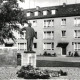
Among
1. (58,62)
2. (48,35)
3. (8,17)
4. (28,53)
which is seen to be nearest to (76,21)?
(48,35)

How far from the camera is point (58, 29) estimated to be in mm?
50969

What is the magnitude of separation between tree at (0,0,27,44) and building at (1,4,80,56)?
55.9 ft

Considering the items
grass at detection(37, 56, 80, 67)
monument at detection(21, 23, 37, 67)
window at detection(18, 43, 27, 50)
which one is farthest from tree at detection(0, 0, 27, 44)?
window at detection(18, 43, 27, 50)

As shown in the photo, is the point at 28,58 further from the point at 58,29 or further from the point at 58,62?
the point at 58,29

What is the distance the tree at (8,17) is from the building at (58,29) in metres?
17.0

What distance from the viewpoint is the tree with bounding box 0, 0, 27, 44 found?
3187cm

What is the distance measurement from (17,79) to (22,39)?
1755 inches

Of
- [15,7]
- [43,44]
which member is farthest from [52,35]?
[15,7]

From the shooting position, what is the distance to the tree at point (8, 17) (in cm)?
3187

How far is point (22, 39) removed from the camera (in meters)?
56.3

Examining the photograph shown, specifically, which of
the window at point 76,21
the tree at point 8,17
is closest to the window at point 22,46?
the window at point 76,21

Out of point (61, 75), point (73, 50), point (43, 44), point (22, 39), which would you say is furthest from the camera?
point (22, 39)

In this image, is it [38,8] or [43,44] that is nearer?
[43,44]

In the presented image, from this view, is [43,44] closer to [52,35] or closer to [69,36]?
[52,35]
